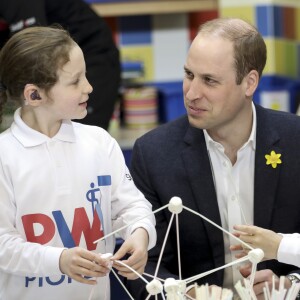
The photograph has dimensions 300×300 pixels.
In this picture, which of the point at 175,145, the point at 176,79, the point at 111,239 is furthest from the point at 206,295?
the point at 176,79

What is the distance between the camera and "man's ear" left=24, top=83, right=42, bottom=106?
1647mm

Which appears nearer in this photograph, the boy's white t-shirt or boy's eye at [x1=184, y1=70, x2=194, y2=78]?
the boy's white t-shirt

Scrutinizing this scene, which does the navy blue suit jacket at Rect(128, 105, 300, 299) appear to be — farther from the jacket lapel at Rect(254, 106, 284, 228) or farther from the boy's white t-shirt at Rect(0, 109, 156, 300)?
the boy's white t-shirt at Rect(0, 109, 156, 300)

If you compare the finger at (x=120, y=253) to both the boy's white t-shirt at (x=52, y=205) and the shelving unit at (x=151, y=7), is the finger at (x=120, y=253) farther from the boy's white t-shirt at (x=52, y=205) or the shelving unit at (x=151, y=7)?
the shelving unit at (x=151, y=7)

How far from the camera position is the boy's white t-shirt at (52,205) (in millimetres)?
1571

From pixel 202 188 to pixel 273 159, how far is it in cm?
19

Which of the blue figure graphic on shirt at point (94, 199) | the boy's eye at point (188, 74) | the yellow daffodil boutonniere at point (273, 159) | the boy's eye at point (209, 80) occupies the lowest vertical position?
the yellow daffodil boutonniere at point (273, 159)

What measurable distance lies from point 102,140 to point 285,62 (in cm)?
222

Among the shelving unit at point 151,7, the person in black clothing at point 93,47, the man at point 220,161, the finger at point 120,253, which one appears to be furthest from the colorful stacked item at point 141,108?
the finger at point 120,253

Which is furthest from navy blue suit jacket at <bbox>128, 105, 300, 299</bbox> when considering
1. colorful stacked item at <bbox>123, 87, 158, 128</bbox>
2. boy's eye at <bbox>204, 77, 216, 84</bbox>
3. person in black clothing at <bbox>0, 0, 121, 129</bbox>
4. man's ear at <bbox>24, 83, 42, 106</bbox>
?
colorful stacked item at <bbox>123, 87, 158, 128</bbox>

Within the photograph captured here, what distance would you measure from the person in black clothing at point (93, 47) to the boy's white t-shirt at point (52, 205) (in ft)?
3.71

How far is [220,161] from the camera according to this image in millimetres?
1973

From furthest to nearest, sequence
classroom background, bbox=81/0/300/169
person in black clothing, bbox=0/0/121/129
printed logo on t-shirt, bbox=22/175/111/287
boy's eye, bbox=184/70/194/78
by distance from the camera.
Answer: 1. classroom background, bbox=81/0/300/169
2. person in black clothing, bbox=0/0/121/129
3. boy's eye, bbox=184/70/194/78
4. printed logo on t-shirt, bbox=22/175/111/287

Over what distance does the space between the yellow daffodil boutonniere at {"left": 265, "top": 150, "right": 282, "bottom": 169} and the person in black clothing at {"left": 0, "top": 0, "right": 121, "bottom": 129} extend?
39.8 inches
